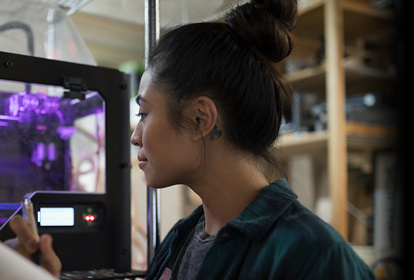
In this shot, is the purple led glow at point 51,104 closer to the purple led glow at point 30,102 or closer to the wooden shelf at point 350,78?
the purple led glow at point 30,102

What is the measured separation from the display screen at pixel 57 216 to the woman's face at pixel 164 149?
177 mm

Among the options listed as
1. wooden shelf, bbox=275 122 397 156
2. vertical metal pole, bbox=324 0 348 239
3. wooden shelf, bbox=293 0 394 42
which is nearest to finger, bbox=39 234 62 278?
wooden shelf, bbox=275 122 397 156

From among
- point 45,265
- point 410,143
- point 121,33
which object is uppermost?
point 121,33

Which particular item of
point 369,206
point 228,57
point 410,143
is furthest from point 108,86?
point 369,206

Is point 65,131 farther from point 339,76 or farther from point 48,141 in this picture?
point 339,76

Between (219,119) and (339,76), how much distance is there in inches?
49.5

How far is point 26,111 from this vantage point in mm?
795

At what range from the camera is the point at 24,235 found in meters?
0.49

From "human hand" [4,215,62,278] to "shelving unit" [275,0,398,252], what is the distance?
1.36 metres

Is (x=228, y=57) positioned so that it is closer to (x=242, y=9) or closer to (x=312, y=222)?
(x=242, y=9)

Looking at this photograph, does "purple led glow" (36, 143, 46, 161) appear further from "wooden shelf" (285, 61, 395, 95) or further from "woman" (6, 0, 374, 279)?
"wooden shelf" (285, 61, 395, 95)

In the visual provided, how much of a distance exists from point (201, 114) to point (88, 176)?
0.30 metres

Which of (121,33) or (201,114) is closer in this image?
(201,114)

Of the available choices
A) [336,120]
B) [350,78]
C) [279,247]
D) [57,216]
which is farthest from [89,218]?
[350,78]
